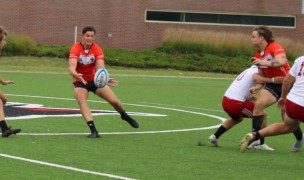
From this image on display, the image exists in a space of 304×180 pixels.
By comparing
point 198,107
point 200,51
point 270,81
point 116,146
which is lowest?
point 200,51

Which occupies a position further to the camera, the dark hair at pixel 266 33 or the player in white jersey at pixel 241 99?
the player in white jersey at pixel 241 99

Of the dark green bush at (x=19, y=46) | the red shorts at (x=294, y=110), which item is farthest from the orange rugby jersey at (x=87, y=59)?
the dark green bush at (x=19, y=46)

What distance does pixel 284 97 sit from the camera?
39.1ft

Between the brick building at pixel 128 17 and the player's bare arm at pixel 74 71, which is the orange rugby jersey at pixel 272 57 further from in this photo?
the brick building at pixel 128 17

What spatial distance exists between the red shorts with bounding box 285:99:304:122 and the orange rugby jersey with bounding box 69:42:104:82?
429 centimetres

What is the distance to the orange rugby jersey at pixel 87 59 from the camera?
1478cm

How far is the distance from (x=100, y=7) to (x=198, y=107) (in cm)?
3511

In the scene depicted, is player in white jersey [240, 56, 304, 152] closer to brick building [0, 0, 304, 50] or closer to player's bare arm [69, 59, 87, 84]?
player's bare arm [69, 59, 87, 84]

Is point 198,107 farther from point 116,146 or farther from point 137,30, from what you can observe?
point 137,30

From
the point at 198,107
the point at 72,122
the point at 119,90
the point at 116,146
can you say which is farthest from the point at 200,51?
the point at 116,146

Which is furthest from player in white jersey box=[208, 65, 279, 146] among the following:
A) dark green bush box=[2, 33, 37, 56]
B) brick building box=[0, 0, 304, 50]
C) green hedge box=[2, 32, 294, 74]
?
brick building box=[0, 0, 304, 50]

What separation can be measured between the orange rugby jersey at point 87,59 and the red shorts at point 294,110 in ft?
14.1

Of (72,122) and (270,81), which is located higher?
(270,81)

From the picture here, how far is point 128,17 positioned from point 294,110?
45842mm
